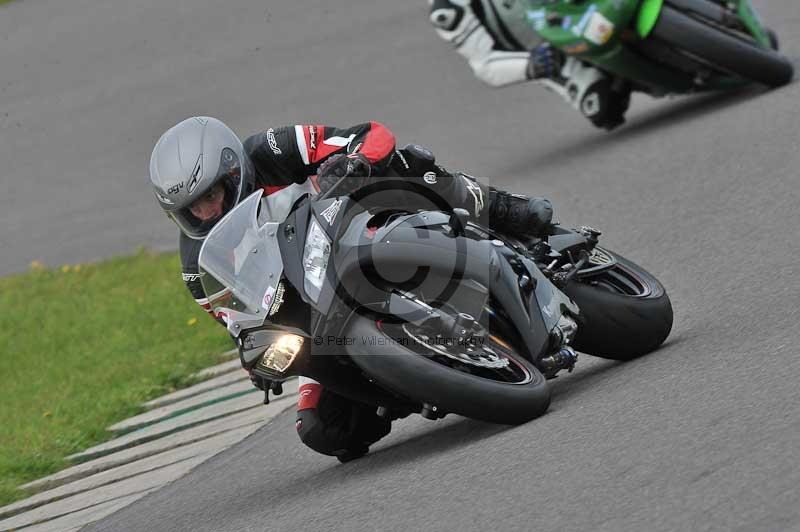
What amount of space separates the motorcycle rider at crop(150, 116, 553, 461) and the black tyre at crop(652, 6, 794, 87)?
4.04 meters

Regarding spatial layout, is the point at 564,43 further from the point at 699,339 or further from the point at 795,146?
the point at 699,339

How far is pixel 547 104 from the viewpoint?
488 inches

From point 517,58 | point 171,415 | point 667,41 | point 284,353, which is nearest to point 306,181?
point 284,353

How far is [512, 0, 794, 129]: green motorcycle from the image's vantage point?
961 cm

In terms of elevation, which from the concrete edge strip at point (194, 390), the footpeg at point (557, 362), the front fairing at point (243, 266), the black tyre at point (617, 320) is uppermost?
the front fairing at point (243, 266)

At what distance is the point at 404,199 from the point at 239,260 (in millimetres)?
841

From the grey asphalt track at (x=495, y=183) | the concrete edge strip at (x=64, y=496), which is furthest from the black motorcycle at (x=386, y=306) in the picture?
the concrete edge strip at (x=64, y=496)

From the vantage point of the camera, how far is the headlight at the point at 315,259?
492 cm

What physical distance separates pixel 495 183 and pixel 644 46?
4.70 feet

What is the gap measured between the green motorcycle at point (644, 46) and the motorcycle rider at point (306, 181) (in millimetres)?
4113

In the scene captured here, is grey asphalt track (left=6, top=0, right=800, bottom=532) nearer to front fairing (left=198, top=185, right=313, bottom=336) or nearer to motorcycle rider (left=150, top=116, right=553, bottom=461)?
motorcycle rider (left=150, top=116, right=553, bottom=461)

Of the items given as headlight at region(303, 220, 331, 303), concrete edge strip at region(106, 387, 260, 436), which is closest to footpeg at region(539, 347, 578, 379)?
headlight at region(303, 220, 331, 303)

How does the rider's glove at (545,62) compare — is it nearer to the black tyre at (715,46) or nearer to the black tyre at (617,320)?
the black tyre at (715,46)

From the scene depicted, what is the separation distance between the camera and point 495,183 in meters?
10.5
